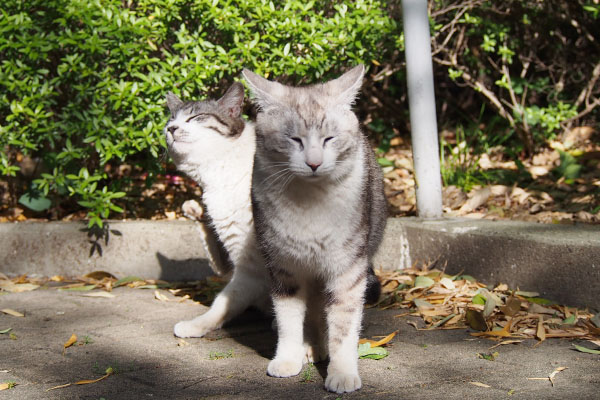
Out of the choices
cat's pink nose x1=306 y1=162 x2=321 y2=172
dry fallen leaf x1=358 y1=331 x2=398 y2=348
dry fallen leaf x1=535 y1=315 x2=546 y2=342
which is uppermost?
cat's pink nose x1=306 y1=162 x2=321 y2=172

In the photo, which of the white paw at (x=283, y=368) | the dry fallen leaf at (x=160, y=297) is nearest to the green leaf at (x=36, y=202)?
the dry fallen leaf at (x=160, y=297)

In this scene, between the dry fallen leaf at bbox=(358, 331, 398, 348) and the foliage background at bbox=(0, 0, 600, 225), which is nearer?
the dry fallen leaf at bbox=(358, 331, 398, 348)

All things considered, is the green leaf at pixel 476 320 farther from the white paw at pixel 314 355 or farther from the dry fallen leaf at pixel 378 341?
the white paw at pixel 314 355

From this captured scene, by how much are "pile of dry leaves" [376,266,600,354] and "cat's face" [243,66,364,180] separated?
1.06m

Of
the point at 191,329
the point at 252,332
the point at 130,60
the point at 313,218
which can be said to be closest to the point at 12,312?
the point at 191,329

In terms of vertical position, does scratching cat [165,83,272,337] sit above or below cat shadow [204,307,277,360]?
above

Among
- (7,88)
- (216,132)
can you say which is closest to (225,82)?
(216,132)

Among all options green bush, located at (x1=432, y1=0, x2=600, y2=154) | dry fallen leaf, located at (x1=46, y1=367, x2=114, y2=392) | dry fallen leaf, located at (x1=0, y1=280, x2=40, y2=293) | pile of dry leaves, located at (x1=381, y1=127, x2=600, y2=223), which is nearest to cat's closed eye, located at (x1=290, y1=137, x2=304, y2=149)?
dry fallen leaf, located at (x1=46, y1=367, x2=114, y2=392)

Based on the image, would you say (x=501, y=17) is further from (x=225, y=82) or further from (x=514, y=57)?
(x=225, y=82)

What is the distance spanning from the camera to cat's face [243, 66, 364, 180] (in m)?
2.51

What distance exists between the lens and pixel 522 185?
5.07 m

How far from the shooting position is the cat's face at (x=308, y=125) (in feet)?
8.23

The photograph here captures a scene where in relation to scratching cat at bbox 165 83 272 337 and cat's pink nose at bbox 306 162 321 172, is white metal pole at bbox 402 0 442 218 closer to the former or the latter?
scratching cat at bbox 165 83 272 337

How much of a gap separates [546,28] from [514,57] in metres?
0.45
